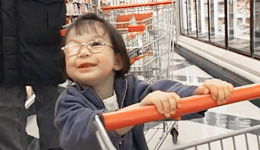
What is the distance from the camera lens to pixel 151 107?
2.11 ft

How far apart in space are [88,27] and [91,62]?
0.12 metres

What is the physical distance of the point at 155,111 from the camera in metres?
0.64

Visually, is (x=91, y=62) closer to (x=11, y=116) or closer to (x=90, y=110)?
(x=90, y=110)

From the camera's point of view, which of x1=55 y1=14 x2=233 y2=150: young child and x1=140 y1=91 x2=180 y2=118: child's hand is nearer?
x1=140 y1=91 x2=180 y2=118: child's hand

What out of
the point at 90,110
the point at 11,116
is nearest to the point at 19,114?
the point at 11,116

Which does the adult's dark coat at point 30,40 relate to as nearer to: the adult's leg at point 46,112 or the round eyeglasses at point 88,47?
the adult's leg at point 46,112

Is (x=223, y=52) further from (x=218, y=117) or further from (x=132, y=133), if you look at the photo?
(x=132, y=133)

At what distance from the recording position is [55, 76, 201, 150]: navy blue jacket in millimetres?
757

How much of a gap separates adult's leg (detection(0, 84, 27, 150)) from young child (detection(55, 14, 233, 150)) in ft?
2.41

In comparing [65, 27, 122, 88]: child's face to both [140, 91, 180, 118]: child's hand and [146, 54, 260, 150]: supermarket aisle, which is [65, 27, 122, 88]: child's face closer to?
[140, 91, 180, 118]: child's hand

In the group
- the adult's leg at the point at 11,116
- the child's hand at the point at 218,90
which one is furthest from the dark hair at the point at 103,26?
the adult's leg at the point at 11,116

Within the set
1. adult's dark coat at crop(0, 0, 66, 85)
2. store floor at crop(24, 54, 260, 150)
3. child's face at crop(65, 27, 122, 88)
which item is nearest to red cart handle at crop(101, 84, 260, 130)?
child's face at crop(65, 27, 122, 88)

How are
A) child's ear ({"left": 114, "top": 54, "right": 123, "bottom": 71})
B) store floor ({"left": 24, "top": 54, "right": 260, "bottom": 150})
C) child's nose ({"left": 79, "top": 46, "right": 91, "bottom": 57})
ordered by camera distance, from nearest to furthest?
child's nose ({"left": 79, "top": 46, "right": 91, "bottom": 57}) → child's ear ({"left": 114, "top": 54, "right": 123, "bottom": 71}) → store floor ({"left": 24, "top": 54, "right": 260, "bottom": 150})

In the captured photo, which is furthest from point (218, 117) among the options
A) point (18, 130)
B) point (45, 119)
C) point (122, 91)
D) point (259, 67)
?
point (122, 91)
